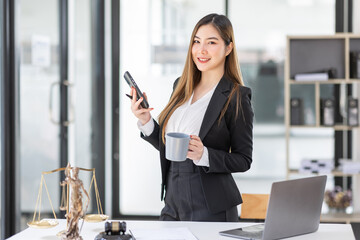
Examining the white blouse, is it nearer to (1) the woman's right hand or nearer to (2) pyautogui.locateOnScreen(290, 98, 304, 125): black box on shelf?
(1) the woman's right hand

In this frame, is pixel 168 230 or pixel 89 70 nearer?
pixel 168 230

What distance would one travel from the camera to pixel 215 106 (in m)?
2.29

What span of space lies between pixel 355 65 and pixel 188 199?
266 cm

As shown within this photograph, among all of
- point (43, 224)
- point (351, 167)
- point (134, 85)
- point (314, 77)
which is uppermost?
point (314, 77)

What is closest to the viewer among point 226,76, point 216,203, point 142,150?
point 216,203

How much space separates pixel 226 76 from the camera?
238 cm

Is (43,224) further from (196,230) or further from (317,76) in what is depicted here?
(317,76)

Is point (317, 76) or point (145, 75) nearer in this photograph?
point (317, 76)

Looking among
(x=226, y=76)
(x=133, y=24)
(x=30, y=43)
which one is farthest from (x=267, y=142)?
(x=226, y=76)

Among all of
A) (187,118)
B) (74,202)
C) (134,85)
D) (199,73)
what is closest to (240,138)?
(187,118)

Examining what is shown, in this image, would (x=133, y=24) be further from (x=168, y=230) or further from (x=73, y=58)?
(x=168, y=230)

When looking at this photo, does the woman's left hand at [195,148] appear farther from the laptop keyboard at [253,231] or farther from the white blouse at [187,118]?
the laptop keyboard at [253,231]

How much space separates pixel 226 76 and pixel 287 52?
86.7 inches

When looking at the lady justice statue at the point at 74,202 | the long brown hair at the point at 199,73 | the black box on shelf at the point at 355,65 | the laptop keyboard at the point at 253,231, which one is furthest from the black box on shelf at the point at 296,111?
the lady justice statue at the point at 74,202
